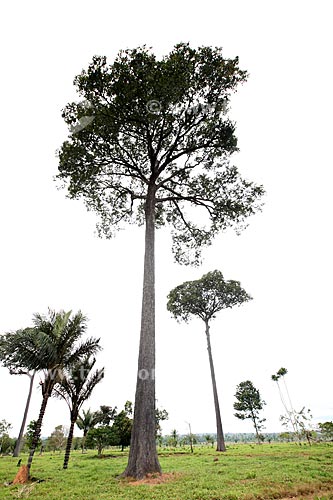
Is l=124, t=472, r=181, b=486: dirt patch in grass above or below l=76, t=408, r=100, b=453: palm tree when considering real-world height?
below

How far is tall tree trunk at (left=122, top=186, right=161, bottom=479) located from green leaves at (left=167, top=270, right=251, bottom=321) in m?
13.9

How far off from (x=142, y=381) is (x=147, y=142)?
9375mm

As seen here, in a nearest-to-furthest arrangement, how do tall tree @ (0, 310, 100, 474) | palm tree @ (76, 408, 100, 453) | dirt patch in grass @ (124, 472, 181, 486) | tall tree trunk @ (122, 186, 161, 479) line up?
dirt patch in grass @ (124, 472, 181, 486) → tall tree trunk @ (122, 186, 161, 479) → tall tree @ (0, 310, 100, 474) → palm tree @ (76, 408, 100, 453)

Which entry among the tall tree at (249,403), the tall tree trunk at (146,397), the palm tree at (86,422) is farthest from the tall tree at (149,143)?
the tall tree at (249,403)

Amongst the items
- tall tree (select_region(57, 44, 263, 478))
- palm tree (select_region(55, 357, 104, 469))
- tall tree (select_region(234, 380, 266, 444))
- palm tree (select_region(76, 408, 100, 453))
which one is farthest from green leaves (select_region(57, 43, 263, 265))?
tall tree (select_region(234, 380, 266, 444))

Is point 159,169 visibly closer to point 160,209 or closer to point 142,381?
point 160,209

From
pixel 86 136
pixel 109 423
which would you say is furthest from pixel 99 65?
pixel 109 423

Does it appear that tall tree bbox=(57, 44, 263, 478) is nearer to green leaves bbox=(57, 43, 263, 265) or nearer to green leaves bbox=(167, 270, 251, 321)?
green leaves bbox=(57, 43, 263, 265)

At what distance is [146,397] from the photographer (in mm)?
7797

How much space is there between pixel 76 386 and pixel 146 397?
6472mm

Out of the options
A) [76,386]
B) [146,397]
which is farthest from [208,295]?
[146,397]

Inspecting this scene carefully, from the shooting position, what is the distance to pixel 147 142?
11.6 m

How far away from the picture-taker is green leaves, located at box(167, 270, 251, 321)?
22.8 meters

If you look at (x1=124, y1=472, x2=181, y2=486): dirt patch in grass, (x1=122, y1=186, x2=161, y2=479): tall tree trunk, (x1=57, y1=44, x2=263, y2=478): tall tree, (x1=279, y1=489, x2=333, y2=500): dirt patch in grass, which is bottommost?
(x1=279, y1=489, x2=333, y2=500): dirt patch in grass
